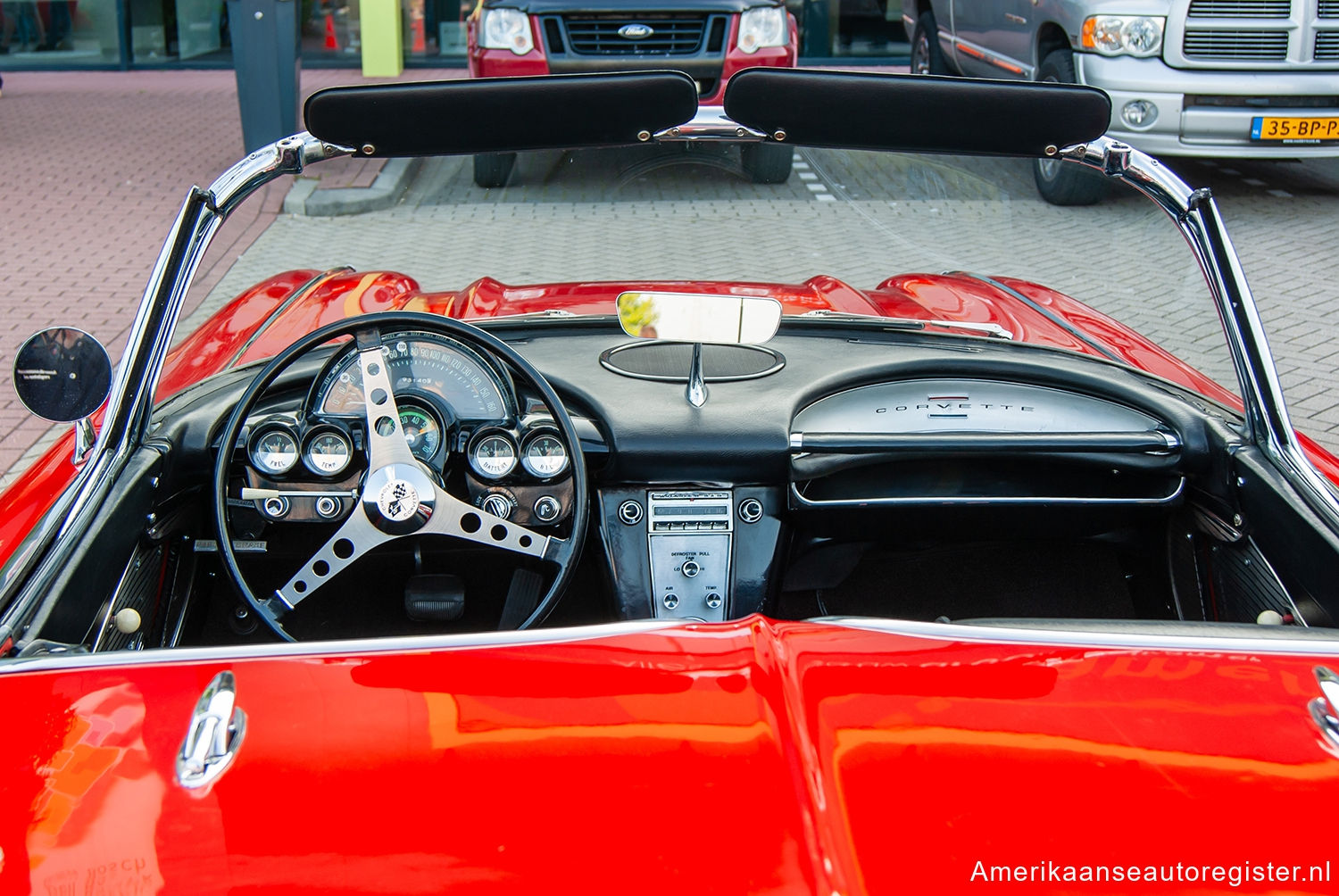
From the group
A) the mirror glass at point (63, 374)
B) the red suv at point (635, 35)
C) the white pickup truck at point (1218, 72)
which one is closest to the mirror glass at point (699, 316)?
the mirror glass at point (63, 374)

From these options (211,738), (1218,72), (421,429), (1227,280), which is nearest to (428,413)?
(421,429)

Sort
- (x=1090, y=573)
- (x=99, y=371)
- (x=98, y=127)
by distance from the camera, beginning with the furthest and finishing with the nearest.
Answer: (x=98, y=127) < (x=1090, y=573) < (x=99, y=371)

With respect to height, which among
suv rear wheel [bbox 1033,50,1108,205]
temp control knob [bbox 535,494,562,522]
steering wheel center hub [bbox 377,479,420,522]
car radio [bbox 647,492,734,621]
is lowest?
car radio [bbox 647,492,734,621]

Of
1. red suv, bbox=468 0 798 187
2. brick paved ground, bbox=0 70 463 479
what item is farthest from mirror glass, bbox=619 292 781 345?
red suv, bbox=468 0 798 187

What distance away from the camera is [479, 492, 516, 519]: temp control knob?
197cm

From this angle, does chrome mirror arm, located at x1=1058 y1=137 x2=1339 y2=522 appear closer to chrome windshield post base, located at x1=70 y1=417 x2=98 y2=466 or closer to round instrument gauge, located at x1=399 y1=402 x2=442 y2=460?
round instrument gauge, located at x1=399 y1=402 x2=442 y2=460

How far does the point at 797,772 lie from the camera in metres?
1.10

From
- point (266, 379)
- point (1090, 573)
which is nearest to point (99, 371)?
point (266, 379)

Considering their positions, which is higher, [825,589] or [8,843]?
[8,843]

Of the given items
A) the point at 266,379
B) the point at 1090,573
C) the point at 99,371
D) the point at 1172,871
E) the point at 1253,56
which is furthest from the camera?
the point at 1253,56

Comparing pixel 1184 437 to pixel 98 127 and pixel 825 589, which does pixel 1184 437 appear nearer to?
pixel 825 589

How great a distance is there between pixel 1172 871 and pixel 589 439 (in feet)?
4.27

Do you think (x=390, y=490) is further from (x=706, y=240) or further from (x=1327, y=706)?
(x=1327, y=706)

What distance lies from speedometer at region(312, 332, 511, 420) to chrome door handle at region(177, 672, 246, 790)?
789 millimetres
